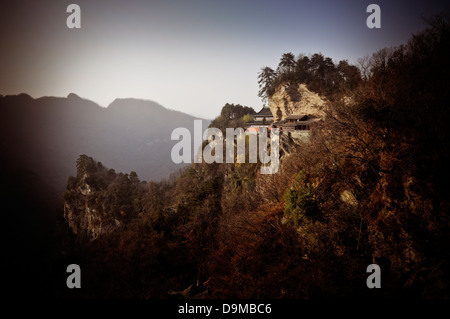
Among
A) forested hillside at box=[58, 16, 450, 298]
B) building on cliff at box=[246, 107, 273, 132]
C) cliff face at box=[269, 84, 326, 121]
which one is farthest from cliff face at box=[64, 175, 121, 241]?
cliff face at box=[269, 84, 326, 121]

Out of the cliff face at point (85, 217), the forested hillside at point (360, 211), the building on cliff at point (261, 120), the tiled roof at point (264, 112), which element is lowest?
the cliff face at point (85, 217)

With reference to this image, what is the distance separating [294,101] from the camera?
1096 inches

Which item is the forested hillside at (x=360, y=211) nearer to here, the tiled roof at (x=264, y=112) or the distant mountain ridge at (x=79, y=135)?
the tiled roof at (x=264, y=112)

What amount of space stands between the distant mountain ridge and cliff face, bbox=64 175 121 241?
172 ft

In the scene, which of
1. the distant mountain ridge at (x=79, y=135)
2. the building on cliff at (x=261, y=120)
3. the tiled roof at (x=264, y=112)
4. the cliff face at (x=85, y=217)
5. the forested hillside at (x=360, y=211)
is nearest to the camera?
the forested hillside at (x=360, y=211)

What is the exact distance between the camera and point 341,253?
909cm

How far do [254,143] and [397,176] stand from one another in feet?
61.1

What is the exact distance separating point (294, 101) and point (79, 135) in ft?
548

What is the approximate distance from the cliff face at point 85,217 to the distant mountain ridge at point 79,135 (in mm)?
52320

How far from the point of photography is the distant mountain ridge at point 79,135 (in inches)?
3930

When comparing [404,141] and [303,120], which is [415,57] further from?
[303,120]

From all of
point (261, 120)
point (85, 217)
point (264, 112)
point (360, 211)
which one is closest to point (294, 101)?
point (261, 120)

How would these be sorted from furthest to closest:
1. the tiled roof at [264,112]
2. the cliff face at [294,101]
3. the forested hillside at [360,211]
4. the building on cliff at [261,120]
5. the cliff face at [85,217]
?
the cliff face at [85,217], the tiled roof at [264,112], the building on cliff at [261,120], the cliff face at [294,101], the forested hillside at [360,211]

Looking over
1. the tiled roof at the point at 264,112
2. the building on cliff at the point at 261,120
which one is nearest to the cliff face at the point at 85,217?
the building on cliff at the point at 261,120
